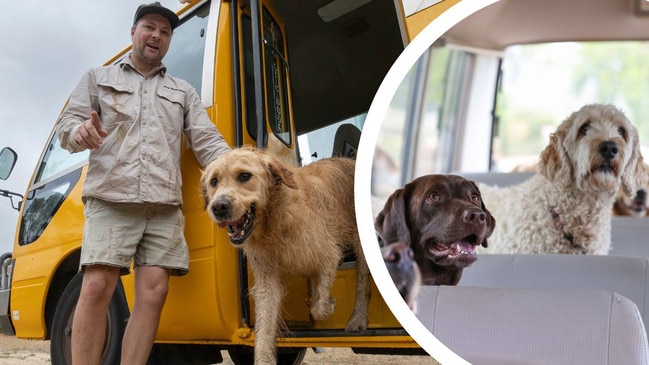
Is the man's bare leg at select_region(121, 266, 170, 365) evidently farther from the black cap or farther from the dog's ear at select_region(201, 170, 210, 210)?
the black cap

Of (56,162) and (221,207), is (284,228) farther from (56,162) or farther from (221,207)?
(56,162)

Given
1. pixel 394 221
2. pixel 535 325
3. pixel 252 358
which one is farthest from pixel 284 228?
pixel 252 358

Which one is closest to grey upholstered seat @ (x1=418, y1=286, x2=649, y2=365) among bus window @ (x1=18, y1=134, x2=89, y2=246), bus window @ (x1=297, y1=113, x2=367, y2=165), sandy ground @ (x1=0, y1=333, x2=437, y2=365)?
bus window @ (x1=297, y1=113, x2=367, y2=165)

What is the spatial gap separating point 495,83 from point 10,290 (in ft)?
10.0

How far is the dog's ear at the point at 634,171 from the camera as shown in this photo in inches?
Result: 108

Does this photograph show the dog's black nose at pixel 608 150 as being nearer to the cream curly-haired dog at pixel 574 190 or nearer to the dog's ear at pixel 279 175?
the cream curly-haired dog at pixel 574 190

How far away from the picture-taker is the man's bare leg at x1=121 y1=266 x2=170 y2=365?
8.02 feet

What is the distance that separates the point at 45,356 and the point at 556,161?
11.6 ft

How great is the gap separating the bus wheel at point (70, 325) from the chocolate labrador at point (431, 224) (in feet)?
5.17

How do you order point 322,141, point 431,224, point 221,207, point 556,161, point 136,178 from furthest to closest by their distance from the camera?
point 556,161 → point 322,141 → point 136,178 → point 221,207 → point 431,224

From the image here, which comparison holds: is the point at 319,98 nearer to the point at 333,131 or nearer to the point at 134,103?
the point at 333,131

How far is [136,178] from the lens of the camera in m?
2.36

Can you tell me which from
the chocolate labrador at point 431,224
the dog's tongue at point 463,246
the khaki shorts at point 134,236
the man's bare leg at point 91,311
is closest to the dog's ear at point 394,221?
the chocolate labrador at point 431,224

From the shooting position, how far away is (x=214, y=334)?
8.06ft
